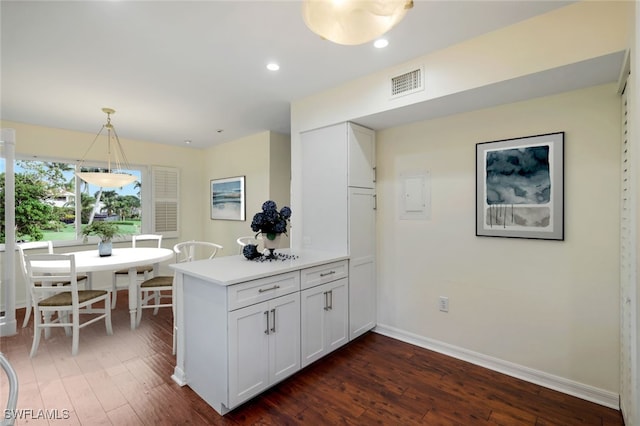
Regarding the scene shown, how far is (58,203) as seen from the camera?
4.35 metres

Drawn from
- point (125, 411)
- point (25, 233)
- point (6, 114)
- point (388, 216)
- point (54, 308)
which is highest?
point (6, 114)

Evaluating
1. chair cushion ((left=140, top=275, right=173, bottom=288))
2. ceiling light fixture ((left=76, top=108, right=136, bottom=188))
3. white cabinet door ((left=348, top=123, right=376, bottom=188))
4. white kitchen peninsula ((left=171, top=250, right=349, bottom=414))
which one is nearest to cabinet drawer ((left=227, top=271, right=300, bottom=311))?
white kitchen peninsula ((left=171, top=250, right=349, bottom=414))

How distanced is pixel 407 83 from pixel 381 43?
422mm

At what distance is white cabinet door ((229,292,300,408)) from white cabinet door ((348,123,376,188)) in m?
1.30

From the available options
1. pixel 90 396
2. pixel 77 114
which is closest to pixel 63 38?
pixel 77 114

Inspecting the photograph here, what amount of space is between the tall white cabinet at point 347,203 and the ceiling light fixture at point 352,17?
5.24 feet

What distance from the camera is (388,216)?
123 inches

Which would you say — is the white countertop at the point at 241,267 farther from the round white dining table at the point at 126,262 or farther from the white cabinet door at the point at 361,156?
the round white dining table at the point at 126,262

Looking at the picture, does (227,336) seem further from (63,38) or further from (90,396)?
(63,38)

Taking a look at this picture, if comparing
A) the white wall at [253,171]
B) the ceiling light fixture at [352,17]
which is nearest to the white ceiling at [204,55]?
the ceiling light fixture at [352,17]

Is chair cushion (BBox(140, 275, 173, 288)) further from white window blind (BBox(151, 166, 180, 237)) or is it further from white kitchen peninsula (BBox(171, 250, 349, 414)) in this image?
white window blind (BBox(151, 166, 180, 237))

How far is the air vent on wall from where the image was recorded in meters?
2.35

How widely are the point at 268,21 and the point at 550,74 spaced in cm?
183

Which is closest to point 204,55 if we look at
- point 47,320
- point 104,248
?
point 104,248
